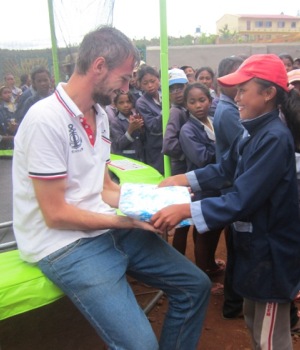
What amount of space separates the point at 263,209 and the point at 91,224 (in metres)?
0.73

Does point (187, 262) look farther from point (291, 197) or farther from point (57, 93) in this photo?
point (57, 93)

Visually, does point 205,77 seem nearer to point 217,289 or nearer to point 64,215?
point 217,289

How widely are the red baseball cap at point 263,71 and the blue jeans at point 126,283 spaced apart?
2.71 ft

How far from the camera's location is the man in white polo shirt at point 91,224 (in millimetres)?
1521

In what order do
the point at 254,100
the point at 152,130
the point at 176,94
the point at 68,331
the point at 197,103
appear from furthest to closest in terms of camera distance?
the point at 152,130, the point at 176,94, the point at 197,103, the point at 68,331, the point at 254,100

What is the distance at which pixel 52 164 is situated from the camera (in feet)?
4.96

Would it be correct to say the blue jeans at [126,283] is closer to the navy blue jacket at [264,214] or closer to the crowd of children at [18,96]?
the navy blue jacket at [264,214]

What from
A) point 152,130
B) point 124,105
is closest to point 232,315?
point 152,130

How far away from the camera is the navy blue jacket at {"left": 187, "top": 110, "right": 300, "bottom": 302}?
5.30ft

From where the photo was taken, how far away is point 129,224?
5.55 feet

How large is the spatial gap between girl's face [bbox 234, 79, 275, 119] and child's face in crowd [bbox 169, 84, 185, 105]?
1740 mm

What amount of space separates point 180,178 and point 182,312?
695mm

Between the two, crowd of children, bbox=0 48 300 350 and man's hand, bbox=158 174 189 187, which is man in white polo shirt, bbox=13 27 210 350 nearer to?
crowd of children, bbox=0 48 300 350

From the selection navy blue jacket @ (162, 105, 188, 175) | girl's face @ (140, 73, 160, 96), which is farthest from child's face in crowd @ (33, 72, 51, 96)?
navy blue jacket @ (162, 105, 188, 175)
